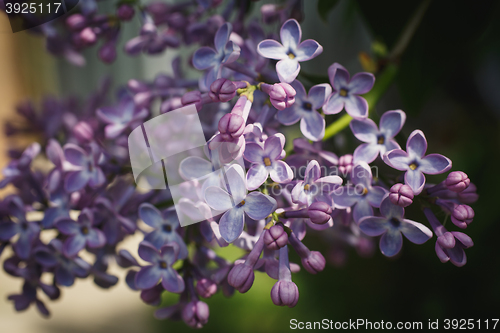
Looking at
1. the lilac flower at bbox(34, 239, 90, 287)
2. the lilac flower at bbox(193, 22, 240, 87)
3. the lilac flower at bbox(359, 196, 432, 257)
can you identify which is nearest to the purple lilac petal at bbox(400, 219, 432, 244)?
the lilac flower at bbox(359, 196, 432, 257)

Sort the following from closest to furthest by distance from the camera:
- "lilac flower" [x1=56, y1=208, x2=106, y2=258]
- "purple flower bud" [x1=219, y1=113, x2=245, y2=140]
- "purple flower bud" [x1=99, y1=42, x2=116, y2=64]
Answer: "purple flower bud" [x1=219, y1=113, x2=245, y2=140]
"lilac flower" [x1=56, y1=208, x2=106, y2=258]
"purple flower bud" [x1=99, y1=42, x2=116, y2=64]

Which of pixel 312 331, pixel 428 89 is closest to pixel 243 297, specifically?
pixel 312 331

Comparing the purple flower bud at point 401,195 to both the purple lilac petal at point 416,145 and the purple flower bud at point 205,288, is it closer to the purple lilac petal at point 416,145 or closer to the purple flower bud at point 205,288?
the purple lilac petal at point 416,145

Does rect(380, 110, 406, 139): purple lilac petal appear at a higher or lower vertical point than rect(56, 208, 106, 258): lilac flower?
higher

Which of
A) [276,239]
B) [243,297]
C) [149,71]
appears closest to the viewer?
[276,239]

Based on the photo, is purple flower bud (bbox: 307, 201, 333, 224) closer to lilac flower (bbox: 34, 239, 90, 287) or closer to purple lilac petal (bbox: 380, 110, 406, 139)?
purple lilac petal (bbox: 380, 110, 406, 139)

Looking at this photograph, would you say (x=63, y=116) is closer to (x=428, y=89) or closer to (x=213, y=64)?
(x=213, y=64)

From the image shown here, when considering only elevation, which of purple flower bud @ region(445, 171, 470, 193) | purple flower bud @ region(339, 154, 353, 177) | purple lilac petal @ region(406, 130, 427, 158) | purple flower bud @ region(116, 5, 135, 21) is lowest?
purple flower bud @ region(339, 154, 353, 177)

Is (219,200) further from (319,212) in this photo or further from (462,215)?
(462,215)

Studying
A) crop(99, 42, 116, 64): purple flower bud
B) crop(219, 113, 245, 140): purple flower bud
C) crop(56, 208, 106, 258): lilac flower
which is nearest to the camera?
crop(219, 113, 245, 140): purple flower bud
